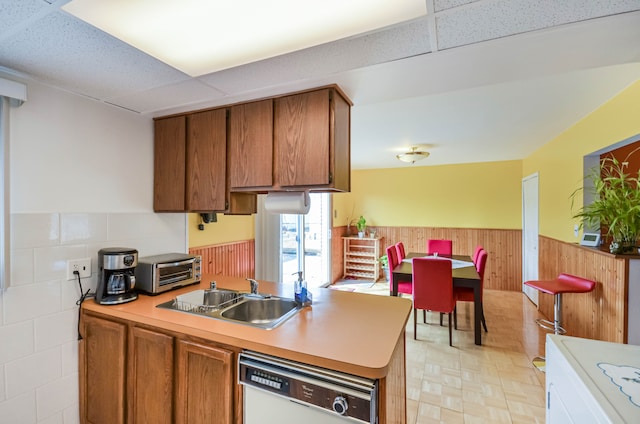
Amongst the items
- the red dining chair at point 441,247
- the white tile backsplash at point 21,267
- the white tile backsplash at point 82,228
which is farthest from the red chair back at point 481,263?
the white tile backsplash at point 21,267

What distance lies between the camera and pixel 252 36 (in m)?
1.24

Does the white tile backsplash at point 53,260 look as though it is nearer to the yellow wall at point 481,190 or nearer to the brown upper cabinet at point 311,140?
the yellow wall at point 481,190

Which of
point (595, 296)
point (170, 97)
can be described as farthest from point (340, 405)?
point (595, 296)

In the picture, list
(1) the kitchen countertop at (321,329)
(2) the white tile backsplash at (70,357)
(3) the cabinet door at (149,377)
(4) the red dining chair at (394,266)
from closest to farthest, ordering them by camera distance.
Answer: (1) the kitchen countertop at (321,329)
(3) the cabinet door at (149,377)
(2) the white tile backsplash at (70,357)
(4) the red dining chair at (394,266)

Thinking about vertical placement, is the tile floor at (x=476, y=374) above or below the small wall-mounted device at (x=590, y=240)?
below

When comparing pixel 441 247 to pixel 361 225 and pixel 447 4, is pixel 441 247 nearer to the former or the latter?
pixel 361 225

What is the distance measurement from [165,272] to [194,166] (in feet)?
2.48

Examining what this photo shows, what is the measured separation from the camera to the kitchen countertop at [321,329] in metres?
1.07

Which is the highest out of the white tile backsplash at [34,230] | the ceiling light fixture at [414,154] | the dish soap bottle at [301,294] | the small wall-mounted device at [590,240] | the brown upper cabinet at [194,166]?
the ceiling light fixture at [414,154]

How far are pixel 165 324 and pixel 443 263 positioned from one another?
2581 mm

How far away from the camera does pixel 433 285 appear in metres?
3.01

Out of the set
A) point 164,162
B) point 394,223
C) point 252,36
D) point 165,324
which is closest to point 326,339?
point 165,324

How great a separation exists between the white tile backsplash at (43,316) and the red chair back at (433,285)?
2.80 meters

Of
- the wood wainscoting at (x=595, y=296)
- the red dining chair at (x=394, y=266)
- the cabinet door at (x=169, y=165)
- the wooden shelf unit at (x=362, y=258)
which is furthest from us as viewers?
the wooden shelf unit at (x=362, y=258)
